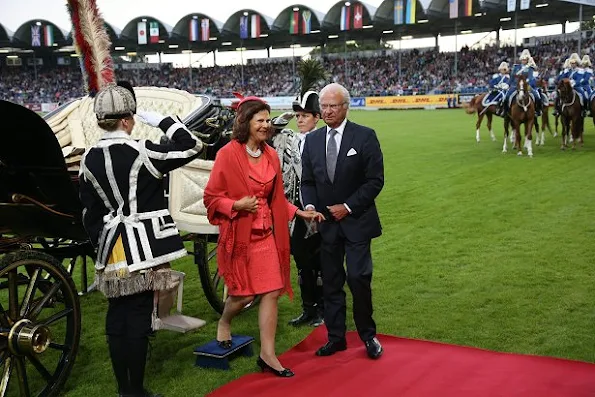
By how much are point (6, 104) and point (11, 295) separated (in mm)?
1010

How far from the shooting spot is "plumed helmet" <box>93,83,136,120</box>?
3.23m

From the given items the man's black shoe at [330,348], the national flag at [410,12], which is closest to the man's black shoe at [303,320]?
the man's black shoe at [330,348]

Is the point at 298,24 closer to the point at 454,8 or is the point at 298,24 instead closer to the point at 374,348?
the point at 454,8

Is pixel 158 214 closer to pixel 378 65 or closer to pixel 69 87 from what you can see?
pixel 378 65

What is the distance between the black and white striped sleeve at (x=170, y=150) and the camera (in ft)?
10.7

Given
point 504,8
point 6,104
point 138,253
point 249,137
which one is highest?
point 504,8

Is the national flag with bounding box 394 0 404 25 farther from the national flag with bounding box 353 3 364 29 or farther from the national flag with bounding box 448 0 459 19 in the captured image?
the national flag with bounding box 448 0 459 19

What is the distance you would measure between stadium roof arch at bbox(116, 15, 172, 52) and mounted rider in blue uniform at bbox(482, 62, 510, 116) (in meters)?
41.3

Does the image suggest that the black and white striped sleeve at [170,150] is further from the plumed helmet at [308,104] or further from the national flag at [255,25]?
the national flag at [255,25]

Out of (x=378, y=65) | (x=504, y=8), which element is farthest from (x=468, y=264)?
(x=378, y=65)

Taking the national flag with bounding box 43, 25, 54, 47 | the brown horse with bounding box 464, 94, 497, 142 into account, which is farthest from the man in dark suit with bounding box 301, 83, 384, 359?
the national flag with bounding box 43, 25, 54, 47

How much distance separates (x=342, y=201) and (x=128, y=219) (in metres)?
1.42

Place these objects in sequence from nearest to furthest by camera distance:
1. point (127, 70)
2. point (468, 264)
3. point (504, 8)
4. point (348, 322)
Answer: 1. point (348, 322)
2. point (468, 264)
3. point (504, 8)
4. point (127, 70)

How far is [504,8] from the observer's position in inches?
1721
